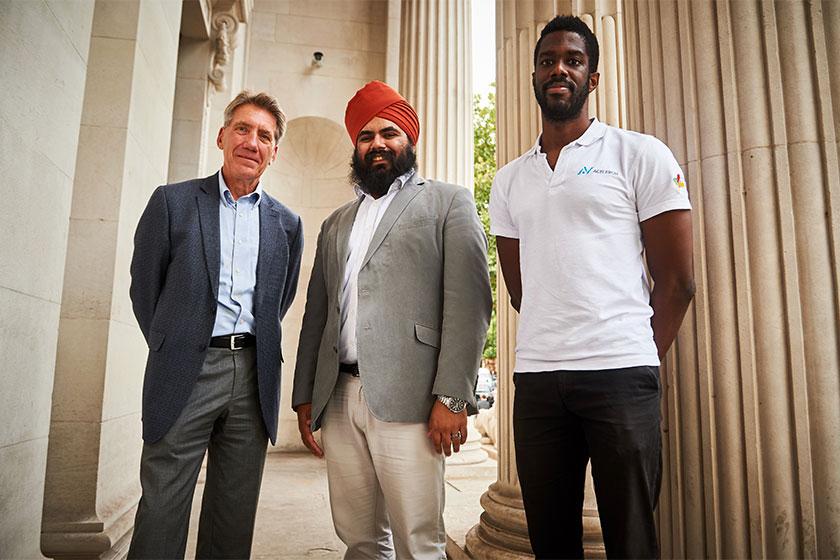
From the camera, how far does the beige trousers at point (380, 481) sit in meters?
2.08

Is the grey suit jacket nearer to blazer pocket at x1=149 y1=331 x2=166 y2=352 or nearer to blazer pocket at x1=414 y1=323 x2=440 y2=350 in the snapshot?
blazer pocket at x1=414 y1=323 x2=440 y2=350

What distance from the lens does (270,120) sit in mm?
2512

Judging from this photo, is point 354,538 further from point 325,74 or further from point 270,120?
point 325,74

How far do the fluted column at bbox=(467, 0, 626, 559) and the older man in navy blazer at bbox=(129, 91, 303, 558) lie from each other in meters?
1.48

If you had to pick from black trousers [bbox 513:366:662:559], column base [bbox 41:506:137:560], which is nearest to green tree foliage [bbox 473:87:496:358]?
column base [bbox 41:506:137:560]

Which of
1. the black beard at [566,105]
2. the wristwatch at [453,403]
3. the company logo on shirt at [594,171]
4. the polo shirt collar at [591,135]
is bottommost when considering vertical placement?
the wristwatch at [453,403]

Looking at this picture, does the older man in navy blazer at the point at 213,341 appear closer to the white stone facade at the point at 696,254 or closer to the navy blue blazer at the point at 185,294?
the navy blue blazer at the point at 185,294

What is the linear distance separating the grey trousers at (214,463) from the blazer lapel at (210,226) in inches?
11.8

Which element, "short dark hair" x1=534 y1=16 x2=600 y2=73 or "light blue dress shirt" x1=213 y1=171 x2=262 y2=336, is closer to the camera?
"short dark hair" x1=534 y1=16 x2=600 y2=73

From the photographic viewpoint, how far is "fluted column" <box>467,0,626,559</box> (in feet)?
10.7

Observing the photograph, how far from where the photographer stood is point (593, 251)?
1786 mm

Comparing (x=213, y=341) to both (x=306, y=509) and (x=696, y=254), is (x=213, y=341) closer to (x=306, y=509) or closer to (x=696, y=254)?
(x=696, y=254)

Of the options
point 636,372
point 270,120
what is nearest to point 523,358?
point 636,372

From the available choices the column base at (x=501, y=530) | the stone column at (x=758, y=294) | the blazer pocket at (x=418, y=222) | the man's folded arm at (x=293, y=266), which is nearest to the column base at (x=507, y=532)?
the column base at (x=501, y=530)
